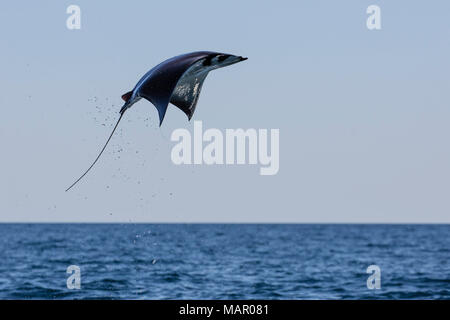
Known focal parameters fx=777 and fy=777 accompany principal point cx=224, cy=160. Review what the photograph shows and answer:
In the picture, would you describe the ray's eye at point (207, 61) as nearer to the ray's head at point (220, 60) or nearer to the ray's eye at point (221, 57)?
the ray's head at point (220, 60)

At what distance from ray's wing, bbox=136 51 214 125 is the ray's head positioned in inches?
4.1

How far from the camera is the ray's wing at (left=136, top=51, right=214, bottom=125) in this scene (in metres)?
11.6

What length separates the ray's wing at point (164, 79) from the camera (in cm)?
1159

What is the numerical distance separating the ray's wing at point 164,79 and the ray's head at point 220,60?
0.10m

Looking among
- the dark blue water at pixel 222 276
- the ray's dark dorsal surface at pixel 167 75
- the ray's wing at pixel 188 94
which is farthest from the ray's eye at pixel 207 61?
the dark blue water at pixel 222 276

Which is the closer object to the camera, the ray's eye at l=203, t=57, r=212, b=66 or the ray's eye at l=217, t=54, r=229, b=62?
the ray's eye at l=217, t=54, r=229, b=62

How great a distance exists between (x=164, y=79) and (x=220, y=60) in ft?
3.24

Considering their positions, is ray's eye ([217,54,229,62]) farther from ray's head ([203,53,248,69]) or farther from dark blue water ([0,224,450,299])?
dark blue water ([0,224,450,299])

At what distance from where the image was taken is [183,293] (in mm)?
23297

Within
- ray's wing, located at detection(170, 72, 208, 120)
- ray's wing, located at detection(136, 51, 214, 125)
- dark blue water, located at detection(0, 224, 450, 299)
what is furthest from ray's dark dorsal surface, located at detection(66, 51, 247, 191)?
dark blue water, located at detection(0, 224, 450, 299)

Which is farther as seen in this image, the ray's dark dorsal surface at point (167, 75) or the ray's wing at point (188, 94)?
the ray's wing at point (188, 94)

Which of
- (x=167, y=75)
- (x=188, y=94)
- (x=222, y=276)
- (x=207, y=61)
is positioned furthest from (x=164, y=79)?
(x=222, y=276)
